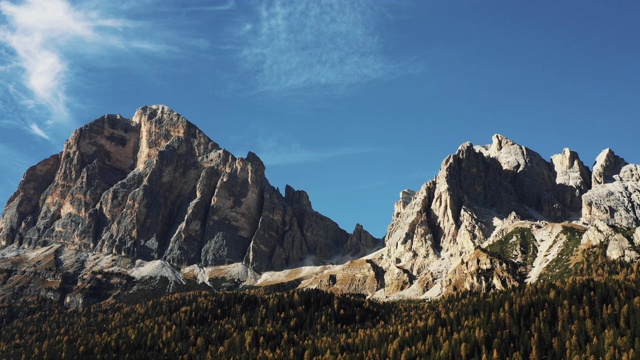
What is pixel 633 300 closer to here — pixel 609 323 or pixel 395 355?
pixel 609 323

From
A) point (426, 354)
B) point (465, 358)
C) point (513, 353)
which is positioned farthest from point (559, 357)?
point (426, 354)

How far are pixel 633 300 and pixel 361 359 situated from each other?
92.3 m

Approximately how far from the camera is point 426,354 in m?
199

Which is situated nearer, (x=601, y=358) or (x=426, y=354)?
(x=601, y=358)

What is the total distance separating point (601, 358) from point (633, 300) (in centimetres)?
4235

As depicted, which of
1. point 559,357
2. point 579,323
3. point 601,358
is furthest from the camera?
point 579,323

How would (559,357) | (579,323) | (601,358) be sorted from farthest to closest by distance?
(579,323)
(559,357)
(601,358)

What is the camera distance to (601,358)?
537 feet

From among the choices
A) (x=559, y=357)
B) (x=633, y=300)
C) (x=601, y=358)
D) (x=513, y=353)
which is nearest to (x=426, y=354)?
(x=513, y=353)

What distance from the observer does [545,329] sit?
19362cm

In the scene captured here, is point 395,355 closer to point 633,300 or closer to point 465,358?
point 465,358

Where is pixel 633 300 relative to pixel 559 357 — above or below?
above

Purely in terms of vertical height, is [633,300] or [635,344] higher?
[633,300]

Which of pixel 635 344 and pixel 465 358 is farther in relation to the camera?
pixel 465 358
